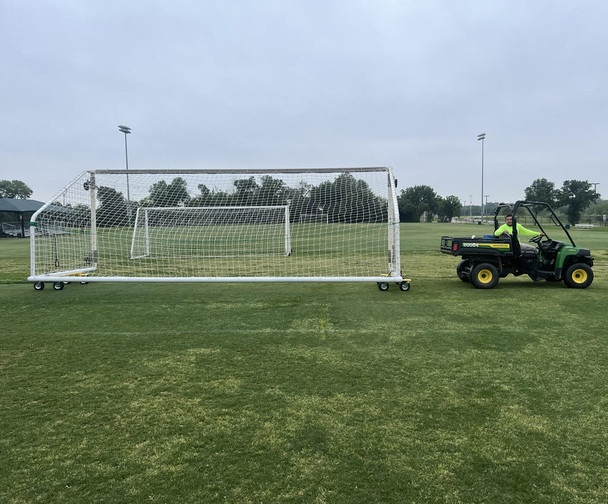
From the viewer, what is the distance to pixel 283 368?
3.89 m

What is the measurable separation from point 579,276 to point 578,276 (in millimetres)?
17

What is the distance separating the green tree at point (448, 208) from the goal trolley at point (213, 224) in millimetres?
67722

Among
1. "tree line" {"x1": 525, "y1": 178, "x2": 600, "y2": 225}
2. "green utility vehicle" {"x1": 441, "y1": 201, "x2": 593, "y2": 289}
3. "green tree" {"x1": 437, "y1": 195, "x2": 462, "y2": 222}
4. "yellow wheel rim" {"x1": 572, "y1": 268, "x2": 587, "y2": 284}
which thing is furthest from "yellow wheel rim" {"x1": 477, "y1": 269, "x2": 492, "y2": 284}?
"green tree" {"x1": 437, "y1": 195, "x2": 462, "y2": 222}

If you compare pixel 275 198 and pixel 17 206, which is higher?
pixel 17 206

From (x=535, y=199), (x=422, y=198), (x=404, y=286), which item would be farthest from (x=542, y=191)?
(x=404, y=286)

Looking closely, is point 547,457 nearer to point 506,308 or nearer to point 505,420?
point 505,420

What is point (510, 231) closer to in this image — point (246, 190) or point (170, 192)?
point (246, 190)

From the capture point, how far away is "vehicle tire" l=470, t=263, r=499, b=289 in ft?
25.4

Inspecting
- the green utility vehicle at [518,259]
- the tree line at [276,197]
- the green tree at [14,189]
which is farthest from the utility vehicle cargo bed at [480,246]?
the green tree at [14,189]

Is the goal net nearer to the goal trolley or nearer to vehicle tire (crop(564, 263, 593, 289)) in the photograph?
the goal trolley

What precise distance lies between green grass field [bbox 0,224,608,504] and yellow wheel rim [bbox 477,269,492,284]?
176 centimetres

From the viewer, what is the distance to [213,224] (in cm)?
1434

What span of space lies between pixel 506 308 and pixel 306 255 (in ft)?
29.9

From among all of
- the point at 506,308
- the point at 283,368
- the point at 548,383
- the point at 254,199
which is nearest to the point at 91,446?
the point at 283,368
